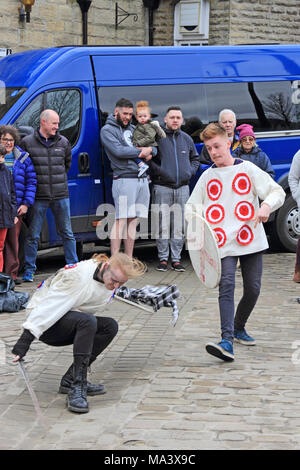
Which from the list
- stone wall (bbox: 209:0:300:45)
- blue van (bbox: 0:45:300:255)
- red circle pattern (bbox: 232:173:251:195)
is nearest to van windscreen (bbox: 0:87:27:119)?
blue van (bbox: 0:45:300:255)

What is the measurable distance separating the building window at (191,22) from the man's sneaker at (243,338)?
11907mm

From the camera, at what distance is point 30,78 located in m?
10.0

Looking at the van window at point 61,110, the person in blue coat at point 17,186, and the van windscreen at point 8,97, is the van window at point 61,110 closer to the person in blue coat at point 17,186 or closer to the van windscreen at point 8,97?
the van windscreen at point 8,97

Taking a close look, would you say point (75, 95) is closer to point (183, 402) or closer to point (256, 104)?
point (256, 104)

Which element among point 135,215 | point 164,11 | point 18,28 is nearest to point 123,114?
point 135,215

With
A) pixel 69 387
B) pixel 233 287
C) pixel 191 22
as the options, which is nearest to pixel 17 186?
pixel 233 287

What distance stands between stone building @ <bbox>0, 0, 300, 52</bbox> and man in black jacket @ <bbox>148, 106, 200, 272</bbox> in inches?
275

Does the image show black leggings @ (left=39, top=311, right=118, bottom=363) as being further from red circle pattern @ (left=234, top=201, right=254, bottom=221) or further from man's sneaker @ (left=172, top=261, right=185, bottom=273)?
man's sneaker @ (left=172, top=261, right=185, bottom=273)

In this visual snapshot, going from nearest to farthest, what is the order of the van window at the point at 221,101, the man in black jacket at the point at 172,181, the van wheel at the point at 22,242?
the van wheel at the point at 22,242, the man in black jacket at the point at 172,181, the van window at the point at 221,101

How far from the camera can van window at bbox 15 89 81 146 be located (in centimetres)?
1000

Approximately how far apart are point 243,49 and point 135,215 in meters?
2.64

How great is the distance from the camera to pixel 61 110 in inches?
403

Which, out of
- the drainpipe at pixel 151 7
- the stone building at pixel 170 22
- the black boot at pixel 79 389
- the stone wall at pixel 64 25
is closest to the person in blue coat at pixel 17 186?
the black boot at pixel 79 389

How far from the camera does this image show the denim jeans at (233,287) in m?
6.78
